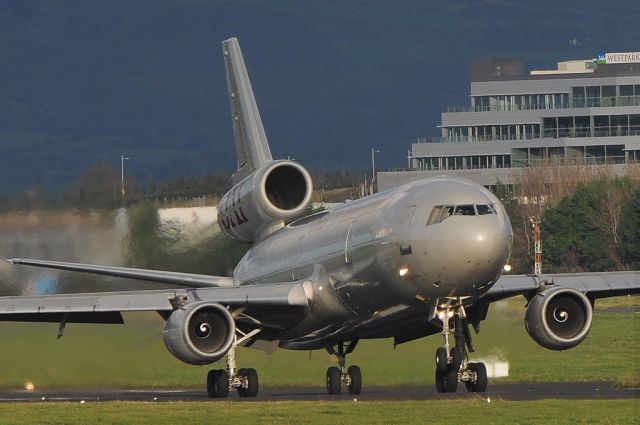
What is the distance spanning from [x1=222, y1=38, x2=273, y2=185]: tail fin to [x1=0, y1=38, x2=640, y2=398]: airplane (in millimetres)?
3941

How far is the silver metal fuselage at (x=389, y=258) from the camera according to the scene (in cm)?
4259

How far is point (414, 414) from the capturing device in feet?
127

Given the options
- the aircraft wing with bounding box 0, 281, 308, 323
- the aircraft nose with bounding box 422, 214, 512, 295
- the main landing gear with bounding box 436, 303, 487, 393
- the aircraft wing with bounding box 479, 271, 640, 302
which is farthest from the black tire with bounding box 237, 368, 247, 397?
the aircraft nose with bounding box 422, 214, 512, 295

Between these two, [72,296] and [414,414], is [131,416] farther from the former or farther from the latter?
[72,296]

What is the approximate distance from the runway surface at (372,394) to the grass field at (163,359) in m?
0.66

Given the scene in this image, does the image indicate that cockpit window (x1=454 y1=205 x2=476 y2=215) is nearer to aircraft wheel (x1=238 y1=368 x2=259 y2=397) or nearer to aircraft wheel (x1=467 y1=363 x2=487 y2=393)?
aircraft wheel (x1=467 y1=363 x2=487 y2=393)

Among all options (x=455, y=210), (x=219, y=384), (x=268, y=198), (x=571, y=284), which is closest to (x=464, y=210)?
(x=455, y=210)

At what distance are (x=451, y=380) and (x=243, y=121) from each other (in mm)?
18831

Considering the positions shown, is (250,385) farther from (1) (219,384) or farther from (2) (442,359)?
(2) (442,359)

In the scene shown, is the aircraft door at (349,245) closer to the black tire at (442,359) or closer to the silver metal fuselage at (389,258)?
the silver metal fuselage at (389,258)

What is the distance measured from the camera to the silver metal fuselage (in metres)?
42.6

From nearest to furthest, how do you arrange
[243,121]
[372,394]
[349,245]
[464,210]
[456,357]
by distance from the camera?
[464,210]
[456,357]
[349,245]
[372,394]
[243,121]

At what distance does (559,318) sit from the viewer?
46.7 m

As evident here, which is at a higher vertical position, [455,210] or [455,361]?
[455,210]
